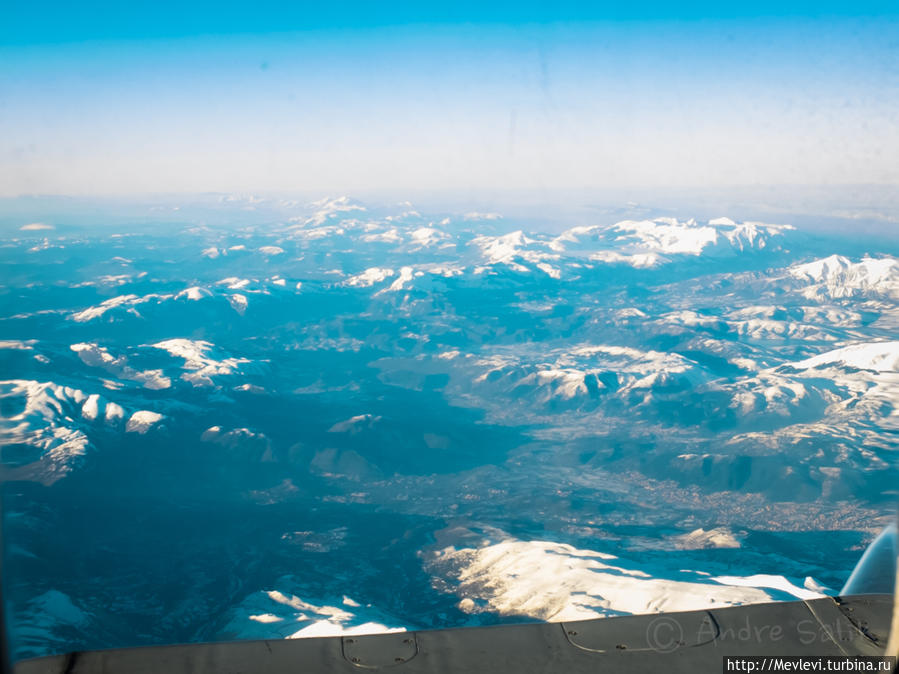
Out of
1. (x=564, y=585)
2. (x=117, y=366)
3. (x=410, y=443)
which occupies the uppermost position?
(x=564, y=585)

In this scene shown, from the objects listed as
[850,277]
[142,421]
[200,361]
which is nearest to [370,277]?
[200,361]

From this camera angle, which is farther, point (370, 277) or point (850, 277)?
point (370, 277)

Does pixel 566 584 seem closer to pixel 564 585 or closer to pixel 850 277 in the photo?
pixel 564 585

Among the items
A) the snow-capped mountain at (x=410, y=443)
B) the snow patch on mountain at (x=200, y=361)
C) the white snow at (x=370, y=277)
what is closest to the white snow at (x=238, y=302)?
the snow-capped mountain at (x=410, y=443)

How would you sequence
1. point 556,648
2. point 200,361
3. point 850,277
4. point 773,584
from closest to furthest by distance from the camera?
point 556,648, point 773,584, point 200,361, point 850,277

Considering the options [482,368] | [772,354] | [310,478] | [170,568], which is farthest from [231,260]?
[772,354]

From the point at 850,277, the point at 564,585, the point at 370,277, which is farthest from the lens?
the point at 370,277

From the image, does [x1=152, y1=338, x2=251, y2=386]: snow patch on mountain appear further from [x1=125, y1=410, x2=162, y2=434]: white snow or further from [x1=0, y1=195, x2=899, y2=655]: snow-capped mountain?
[x1=125, y1=410, x2=162, y2=434]: white snow

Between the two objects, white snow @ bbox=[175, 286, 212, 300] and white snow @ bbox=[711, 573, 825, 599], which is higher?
white snow @ bbox=[175, 286, 212, 300]

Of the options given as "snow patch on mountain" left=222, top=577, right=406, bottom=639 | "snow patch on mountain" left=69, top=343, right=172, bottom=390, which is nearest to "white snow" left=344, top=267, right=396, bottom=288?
"snow patch on mountain" left=69, top=343, right=172, bottom=390

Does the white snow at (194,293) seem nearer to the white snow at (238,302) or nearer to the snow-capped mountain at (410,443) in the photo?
the snow-capped mountain at (410,443)

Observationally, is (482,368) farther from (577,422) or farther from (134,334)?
(134,334)
